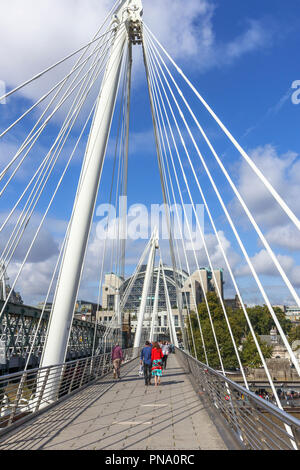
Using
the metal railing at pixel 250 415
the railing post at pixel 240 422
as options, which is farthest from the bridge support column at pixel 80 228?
the railing post at pixel 240 422

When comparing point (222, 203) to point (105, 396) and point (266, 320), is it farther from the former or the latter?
point (266, 320)

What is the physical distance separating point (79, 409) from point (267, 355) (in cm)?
4581

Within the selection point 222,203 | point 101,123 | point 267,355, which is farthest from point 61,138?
point 267,355

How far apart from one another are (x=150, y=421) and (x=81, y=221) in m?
4.85

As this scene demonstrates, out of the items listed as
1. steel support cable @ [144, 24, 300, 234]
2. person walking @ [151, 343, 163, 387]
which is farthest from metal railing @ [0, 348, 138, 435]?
steel support cable @ [144, 24, 300, 234]

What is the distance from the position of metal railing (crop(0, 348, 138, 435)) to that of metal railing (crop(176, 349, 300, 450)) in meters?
3.04

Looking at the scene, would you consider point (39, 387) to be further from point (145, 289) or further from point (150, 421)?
point (145, 289)

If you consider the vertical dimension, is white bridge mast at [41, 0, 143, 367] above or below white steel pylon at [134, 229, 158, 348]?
below

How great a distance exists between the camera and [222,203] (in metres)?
8.16

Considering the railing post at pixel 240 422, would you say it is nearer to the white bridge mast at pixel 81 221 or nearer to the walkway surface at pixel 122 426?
the walkway surface at pixel 122 426

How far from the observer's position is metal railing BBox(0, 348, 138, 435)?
6.13 m

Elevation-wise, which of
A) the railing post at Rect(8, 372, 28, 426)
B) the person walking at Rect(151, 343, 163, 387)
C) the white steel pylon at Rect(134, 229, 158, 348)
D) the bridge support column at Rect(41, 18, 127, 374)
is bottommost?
the railing post at Rect(8, 372, 28, 426)

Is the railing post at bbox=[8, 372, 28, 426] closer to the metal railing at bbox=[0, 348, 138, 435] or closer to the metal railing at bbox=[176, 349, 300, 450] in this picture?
the metal railing at bbox=[0, 348, 138, 435]

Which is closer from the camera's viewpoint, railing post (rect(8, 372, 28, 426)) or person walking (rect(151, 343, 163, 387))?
railing post (rect(8, 372, 28, 426))
